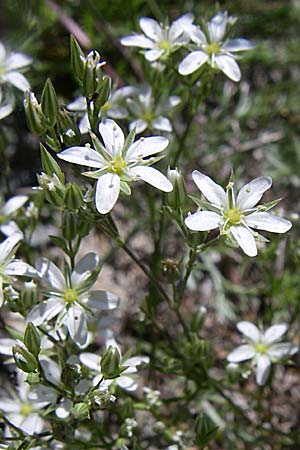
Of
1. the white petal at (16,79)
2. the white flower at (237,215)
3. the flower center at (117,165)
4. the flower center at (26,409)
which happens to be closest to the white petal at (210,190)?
the white flower at (237,215)

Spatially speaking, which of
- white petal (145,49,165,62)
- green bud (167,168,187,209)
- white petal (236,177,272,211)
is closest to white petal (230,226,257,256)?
white petal (236,177,272,211)

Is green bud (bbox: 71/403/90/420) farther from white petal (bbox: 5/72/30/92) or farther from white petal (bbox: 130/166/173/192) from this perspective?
white petal (bbox: 5/72/30/92)

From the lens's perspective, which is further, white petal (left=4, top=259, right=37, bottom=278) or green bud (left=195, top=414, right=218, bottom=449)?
green bud (left=195, top=414, right=218, bottom=449)

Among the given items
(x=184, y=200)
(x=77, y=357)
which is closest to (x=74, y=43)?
(x=184, y=200)

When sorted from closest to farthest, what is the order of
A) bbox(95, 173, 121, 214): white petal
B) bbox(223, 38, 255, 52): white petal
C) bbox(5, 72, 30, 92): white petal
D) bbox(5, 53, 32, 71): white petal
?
bbox(95, 173, 121, 214): white petal < bbox(223, 38, 255, 52): white petal < bbox(5, 72, 30, 92): white petal < bbox(5, 53, 32, 71): white petal

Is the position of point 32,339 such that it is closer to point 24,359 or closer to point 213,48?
point 24,359

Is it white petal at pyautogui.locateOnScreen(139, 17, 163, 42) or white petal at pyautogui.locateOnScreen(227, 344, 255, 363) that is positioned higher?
white petal at pyautogui.locateOnScreen(139, 17, 163, 42)

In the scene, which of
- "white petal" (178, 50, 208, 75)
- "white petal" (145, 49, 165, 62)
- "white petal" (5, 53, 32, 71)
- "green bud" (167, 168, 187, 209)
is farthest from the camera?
"white petal" (5, 53, 32, 71)

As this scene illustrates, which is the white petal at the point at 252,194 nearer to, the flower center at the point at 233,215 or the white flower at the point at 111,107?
the flower center at the point at 233,215
